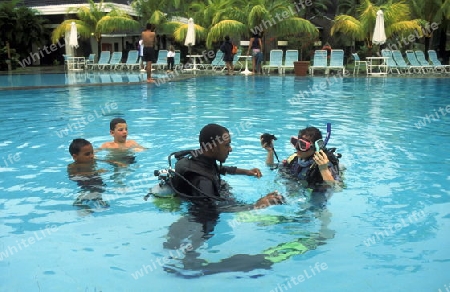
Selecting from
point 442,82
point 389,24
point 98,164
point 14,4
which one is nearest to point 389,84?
point 442,82

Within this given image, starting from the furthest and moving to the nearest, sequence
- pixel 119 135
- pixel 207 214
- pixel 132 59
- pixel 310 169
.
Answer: pixel 132 59, pixel 119 135, pixel 310 169, pixel 207 214

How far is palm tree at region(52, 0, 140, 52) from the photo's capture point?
26.4 meters

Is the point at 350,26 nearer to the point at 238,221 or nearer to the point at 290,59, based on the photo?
the point at 290,59

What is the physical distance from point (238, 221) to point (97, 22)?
25.3 metres

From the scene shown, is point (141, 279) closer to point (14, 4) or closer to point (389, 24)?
point (389, 24)

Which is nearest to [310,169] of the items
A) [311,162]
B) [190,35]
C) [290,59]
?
[311,162]

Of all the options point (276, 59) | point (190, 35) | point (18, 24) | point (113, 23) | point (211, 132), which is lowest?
point (211, 132)

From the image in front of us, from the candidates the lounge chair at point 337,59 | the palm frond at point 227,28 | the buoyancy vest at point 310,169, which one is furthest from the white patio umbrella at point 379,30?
the buoyancy vest at point 310,169

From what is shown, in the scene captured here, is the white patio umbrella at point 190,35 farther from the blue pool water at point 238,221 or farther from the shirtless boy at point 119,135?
the shirtless boy at point 119,135

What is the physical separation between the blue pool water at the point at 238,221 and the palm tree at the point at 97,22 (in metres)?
17.5

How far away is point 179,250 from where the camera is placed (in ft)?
12.5

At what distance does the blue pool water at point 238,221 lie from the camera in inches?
138

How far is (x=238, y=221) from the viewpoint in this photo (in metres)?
4.43

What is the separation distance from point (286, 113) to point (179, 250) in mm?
7693
